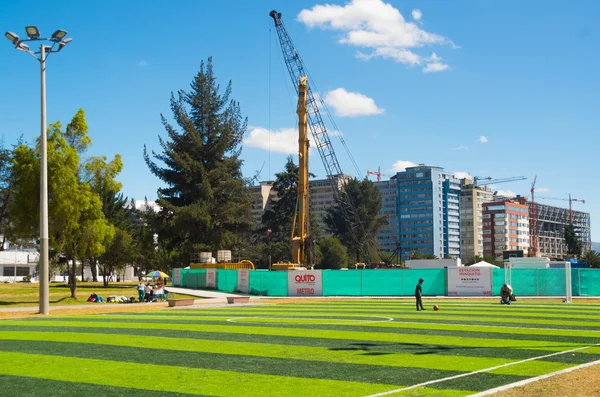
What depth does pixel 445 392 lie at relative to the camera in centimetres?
1131

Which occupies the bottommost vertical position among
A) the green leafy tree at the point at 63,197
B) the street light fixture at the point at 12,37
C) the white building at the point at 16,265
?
the white building at the point at 16,265

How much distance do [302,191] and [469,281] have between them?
29.8m

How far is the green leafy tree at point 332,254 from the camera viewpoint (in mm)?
127375

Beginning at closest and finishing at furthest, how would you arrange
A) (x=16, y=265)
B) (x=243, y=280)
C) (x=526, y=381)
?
(x=526, y=381), (x=243, y=280), (x=16, y=265)

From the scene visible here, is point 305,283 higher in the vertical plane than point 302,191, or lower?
lower

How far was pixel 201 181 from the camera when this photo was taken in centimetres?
8700

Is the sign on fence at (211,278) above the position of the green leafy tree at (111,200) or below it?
below

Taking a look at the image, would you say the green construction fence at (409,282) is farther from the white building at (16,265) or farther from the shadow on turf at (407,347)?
the white building at (16,265)

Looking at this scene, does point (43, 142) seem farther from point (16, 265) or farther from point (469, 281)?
point (16, 265)

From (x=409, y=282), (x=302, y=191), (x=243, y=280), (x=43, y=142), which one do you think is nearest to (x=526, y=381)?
(x=43, y=142)

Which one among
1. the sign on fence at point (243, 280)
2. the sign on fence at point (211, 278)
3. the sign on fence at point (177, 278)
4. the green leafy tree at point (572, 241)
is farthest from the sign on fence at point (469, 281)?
the green leafy tree at point (572, 241)

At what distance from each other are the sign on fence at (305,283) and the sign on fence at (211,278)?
985 centimetres

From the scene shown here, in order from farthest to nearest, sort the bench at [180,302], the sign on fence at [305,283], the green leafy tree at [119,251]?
the green leafy tree at [119,251], the sign on fence at [305,283], the bench at [180,302]

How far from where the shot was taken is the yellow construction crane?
74875 millimetres
